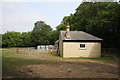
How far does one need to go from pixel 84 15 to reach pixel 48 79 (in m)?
27.7

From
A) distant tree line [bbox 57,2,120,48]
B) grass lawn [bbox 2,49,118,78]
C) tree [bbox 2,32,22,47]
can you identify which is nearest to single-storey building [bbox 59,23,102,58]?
grass lawn [bbox 2,49,118,78]

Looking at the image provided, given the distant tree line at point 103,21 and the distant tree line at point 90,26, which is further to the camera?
the distant tree line at point 90,26

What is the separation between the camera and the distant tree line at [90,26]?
21.2 m

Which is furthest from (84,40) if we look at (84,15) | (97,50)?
(84,15)

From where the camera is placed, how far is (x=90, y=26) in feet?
91.7

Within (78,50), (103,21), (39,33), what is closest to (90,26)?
(103,21)

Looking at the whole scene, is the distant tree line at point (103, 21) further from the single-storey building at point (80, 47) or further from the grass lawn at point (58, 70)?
the grass lawn at point (58, 70)

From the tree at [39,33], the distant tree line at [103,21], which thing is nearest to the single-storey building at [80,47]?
the distant tree line at [103,21]

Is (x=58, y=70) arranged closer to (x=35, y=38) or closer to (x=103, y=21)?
(x=103, y=21)

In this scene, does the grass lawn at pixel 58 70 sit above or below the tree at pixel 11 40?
below

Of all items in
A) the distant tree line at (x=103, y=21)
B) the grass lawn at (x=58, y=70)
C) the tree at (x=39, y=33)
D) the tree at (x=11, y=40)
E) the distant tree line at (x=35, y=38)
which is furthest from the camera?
the tree at (x=11, y=40)

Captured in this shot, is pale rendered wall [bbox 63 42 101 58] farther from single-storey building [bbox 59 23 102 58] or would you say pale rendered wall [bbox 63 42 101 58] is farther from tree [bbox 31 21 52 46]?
tree [bbox 31 21 52 46]

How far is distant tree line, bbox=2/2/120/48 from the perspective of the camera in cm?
2117

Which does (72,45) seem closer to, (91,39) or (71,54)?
(71,54)
